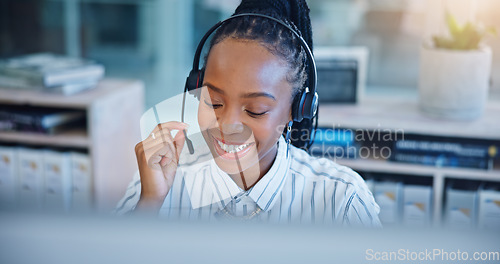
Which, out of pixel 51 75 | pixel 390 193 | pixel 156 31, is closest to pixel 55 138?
pixel 51 75

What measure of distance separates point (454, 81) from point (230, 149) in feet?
3.40

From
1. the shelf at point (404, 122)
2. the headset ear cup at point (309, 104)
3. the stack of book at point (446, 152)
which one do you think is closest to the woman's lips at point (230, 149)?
the headset ear cup at point (309, 104)

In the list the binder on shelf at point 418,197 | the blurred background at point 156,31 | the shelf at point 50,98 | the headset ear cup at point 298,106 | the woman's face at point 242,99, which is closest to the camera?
the woman's face at point 242,99

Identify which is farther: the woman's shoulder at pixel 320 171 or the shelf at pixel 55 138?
the shelf at pixel 55 138

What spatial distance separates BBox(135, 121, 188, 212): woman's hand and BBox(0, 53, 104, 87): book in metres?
1.25

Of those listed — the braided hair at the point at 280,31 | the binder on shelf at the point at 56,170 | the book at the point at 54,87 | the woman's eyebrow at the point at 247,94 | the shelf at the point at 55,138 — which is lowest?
the binder on shelf at the point at 56,170

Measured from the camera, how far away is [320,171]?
0.85 meters

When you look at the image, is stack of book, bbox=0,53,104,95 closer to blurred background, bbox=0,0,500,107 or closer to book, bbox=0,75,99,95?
book, bbox=0,75,99,95

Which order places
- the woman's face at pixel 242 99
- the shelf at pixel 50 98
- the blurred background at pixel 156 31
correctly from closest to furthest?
the woman's face at pixel 242 99 → the shelf at pixel 50 98 → the blurred background at pixel 156 31

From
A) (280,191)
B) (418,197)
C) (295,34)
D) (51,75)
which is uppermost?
(295,34)

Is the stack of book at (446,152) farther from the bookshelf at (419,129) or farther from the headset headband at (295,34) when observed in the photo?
the headset headband at (295,34)

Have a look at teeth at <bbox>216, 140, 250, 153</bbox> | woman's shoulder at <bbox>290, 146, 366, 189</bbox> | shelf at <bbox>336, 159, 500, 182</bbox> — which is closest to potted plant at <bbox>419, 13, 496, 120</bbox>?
shelf at <bbox>336, 159, 500, 182</bbox>

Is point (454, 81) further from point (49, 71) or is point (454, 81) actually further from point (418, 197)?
point (49, 71)

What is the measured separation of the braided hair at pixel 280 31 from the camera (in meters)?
0.71
